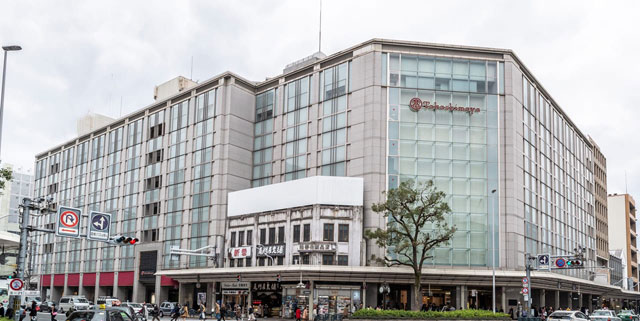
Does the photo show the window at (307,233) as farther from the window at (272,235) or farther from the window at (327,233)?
the window at (272,235)

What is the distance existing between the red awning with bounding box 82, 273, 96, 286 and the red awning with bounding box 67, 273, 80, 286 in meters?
2.15

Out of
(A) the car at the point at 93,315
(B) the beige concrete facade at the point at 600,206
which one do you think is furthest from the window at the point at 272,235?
(B) the beige concrete facade at the point at 600,206

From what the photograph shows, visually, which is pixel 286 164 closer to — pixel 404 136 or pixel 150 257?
pixel 404 136

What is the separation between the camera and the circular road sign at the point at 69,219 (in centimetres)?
3347

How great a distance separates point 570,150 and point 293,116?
4135 centimetres

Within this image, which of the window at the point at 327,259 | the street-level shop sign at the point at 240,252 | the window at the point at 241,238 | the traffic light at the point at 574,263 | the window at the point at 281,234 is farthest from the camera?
the window at the point at 241,238

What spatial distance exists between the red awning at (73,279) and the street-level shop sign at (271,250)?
46603mm

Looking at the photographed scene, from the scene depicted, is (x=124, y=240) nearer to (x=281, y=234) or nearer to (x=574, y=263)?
(x=281, y=234)

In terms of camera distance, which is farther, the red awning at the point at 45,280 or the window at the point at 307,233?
the red awning at the point at 45,280

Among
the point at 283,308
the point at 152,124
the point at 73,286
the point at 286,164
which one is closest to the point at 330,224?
Result: the point at 283,308

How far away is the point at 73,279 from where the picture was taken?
101500 millimetres

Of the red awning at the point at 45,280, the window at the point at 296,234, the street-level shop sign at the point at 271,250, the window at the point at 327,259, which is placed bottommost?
the red awning at the point at 45,280

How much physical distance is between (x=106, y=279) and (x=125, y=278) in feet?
19.7

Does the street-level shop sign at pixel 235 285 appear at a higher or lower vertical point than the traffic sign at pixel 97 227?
lower
